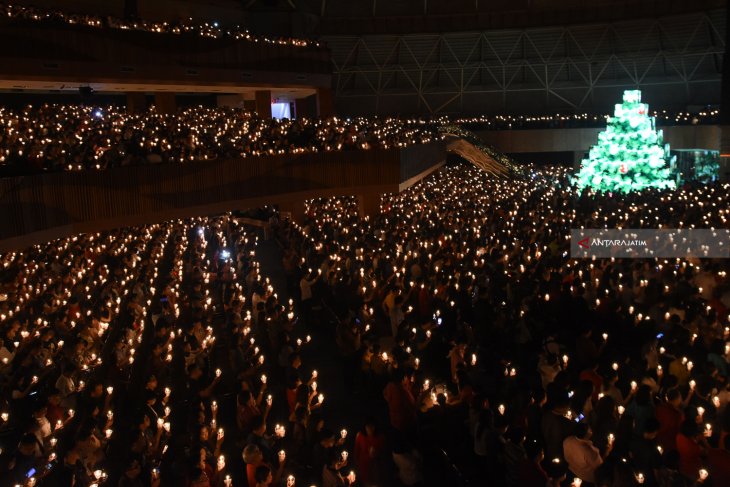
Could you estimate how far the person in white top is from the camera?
6.20 m

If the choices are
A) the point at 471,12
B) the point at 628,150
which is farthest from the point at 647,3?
the point at 628,150

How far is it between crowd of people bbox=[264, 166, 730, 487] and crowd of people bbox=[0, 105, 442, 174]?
10.8 feet

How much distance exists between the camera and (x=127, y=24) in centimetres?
2011

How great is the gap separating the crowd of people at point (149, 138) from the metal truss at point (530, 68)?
19.3m

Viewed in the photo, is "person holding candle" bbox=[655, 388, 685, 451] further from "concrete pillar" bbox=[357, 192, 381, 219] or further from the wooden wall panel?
"concrete pillar" bbox=[357, 192, 381, 219]

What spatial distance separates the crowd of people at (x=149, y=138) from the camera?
45.3 ft

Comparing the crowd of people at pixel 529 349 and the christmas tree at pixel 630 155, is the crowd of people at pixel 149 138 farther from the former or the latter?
the christmas tree at pixel 630 155

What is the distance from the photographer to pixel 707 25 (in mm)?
37312

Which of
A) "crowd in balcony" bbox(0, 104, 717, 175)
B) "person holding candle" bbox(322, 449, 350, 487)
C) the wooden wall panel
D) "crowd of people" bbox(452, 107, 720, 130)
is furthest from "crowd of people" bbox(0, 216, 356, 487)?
"crowd of people" bbox(452, 107, 720, 130)

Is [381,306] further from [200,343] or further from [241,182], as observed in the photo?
[241,182]

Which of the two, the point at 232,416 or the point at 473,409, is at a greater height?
the point at 473,409

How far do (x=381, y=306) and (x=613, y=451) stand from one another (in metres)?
6.01

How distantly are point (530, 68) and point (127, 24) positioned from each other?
28945 millimetres

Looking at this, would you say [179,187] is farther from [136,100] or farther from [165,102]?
[136,100]
